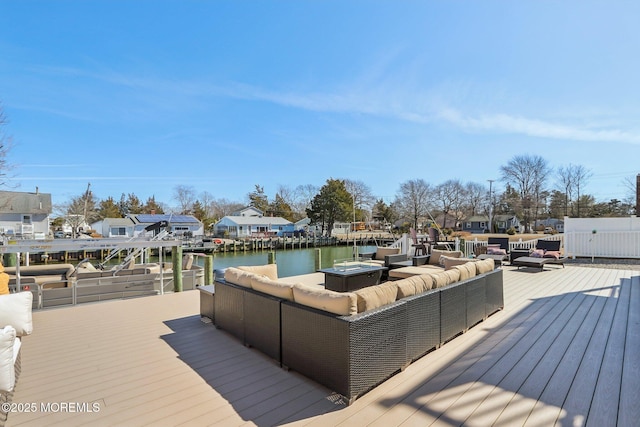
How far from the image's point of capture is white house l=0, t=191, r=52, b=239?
2475 centimetres

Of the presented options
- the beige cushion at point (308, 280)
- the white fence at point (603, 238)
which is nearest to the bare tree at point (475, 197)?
the white fence at point (603, 238)

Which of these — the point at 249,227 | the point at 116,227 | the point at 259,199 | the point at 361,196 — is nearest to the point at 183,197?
the point at 259,199

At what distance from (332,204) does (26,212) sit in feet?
97.1

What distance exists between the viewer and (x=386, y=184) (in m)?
46.5

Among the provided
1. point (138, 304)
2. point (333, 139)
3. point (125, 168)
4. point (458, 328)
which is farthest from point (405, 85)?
point (125, 168)

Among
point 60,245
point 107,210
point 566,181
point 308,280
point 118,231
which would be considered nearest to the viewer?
point 60,245

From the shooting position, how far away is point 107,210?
121ft

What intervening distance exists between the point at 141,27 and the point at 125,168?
3059 centimetres

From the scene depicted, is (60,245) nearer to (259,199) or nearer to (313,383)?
(313,383)

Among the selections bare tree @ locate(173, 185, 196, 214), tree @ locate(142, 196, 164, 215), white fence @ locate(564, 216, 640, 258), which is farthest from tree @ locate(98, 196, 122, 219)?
white fence @ locate(564, 216, 640, 258)

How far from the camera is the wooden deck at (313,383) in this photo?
6.53ft

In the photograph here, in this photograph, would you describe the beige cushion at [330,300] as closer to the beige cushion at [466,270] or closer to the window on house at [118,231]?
the beige cushion at [466,270]

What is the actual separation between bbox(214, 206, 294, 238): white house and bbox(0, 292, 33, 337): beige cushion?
114 ft

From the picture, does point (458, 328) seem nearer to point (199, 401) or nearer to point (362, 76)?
point (199, 401)
